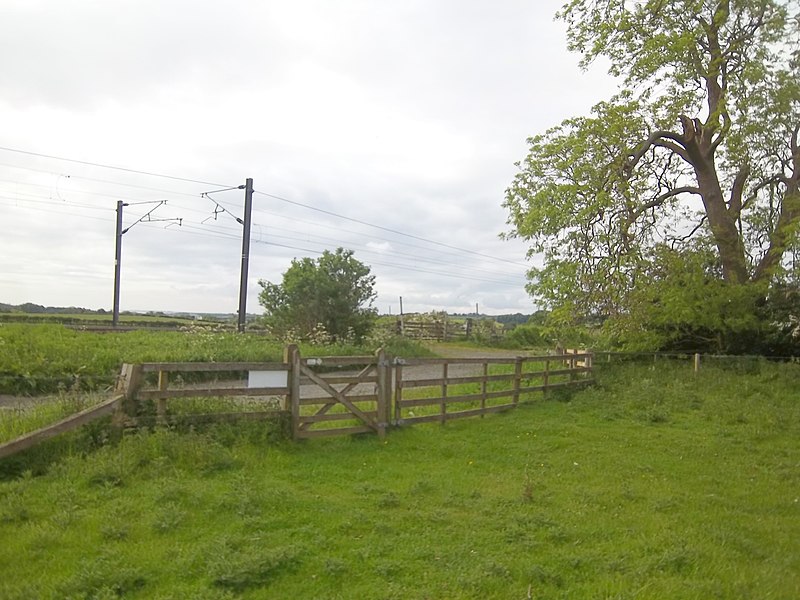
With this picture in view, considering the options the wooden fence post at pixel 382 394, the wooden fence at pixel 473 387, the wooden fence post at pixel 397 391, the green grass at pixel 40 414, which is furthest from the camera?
the wooden fence at pixel 473 387

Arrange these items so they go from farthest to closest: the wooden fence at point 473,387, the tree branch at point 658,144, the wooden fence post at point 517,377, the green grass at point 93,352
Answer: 1. the tree branch at point 658,144
2. the wooden fence post at point 517,377
3. the green grass at point 93,352
4. the wooden fence at point 473,387

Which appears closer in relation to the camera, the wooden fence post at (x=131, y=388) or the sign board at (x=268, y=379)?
the wooden fence post at (x=131, y=388)

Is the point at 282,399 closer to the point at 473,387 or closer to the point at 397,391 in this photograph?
the point at 397,391

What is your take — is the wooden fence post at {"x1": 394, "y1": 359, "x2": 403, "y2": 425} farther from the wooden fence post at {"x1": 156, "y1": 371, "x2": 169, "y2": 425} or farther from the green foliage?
the green foliage

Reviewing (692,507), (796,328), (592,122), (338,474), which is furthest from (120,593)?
(796,328)

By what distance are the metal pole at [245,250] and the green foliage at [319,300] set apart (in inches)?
33.6

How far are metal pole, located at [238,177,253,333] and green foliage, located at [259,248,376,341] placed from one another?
85cm

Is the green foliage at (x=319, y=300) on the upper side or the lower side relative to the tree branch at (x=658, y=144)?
lower

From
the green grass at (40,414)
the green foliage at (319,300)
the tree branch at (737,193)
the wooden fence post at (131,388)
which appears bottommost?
the green grass at (40,414)

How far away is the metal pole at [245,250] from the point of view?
23016 mm

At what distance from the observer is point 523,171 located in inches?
701

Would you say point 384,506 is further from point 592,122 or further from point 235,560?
point 592,122

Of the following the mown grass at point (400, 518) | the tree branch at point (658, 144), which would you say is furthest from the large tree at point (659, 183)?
the mown grass at point (400, 518)

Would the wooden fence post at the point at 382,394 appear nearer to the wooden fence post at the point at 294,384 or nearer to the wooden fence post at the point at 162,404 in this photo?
the wooden fence post at the point at 294,384
